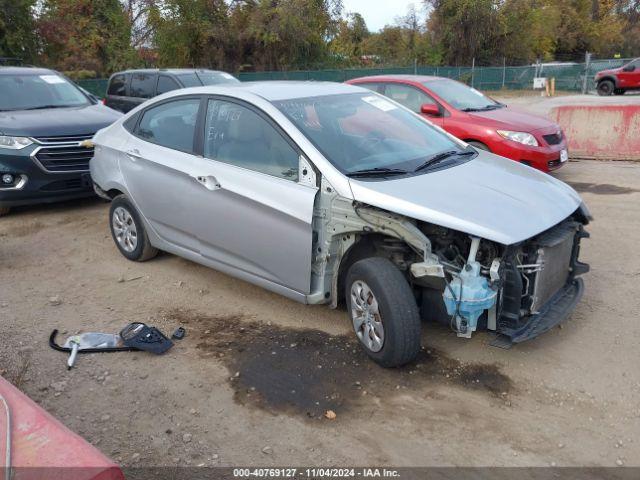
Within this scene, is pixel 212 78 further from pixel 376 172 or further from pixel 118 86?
pixel 376 172

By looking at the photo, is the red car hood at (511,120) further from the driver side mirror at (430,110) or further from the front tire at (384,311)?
the front tire at (384,311)

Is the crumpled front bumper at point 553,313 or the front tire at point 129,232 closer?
the crumpled front bumper at point 553,313

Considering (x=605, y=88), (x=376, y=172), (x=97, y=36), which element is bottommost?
(x=376, y=172)

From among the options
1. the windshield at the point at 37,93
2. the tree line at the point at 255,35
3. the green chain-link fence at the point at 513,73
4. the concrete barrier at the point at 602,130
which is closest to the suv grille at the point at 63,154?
the windshield at the point at 37,93

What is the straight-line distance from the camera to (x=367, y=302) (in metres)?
3.82

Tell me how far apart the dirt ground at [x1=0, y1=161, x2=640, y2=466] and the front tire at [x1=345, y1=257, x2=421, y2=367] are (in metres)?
0.18

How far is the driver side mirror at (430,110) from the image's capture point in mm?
8664

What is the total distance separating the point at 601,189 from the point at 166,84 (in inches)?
294

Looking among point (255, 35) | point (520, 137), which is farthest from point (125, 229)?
point (255, 35)

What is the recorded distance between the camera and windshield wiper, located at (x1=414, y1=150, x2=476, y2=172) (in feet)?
14.1

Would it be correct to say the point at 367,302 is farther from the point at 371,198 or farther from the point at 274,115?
the point at 274,115

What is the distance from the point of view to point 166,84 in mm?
10914

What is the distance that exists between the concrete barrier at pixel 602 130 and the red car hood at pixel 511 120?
214 centimetres

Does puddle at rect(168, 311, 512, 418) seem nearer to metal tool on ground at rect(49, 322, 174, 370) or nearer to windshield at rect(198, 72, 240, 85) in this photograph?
metal tool on ground at rect(49, 322, 174, 370)
